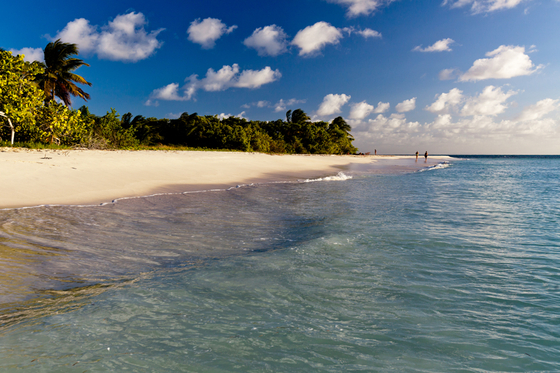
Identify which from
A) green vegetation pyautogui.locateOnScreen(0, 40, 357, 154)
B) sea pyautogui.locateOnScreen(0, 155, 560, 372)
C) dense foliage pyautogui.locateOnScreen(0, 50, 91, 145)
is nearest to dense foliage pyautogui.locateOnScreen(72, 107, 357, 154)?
green vegetation pyautogui.locateOnScreen(0, 40, 357, 154)

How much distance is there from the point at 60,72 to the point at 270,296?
34.6m

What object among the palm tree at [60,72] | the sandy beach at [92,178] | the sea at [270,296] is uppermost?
the palm tree at [60,72]

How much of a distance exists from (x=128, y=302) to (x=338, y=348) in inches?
87.7

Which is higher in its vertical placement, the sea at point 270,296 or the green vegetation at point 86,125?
the green vegetation at point 86,125

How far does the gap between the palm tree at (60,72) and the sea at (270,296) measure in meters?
27.4

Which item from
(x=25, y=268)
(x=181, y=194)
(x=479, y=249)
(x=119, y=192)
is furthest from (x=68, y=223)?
(x=479, y=249)

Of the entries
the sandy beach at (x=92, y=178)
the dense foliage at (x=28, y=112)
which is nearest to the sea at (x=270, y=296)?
the sandy beach at (x=92, y=178)

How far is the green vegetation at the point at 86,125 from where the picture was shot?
17922mm

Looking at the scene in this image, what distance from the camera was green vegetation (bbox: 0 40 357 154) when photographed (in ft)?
58.8

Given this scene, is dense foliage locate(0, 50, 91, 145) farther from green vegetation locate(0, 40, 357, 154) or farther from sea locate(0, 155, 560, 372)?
sea locate(0, 155, 560, 372)

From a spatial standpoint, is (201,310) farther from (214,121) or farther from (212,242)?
(214,121)

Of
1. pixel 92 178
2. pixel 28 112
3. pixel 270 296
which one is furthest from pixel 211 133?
pixel 270 296

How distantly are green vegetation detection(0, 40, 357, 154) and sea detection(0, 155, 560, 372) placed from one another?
1480 centimetres

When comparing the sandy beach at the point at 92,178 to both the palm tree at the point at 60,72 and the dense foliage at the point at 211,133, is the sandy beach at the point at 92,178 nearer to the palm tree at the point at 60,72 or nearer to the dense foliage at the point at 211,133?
the dense foliage at the point at 211,133
